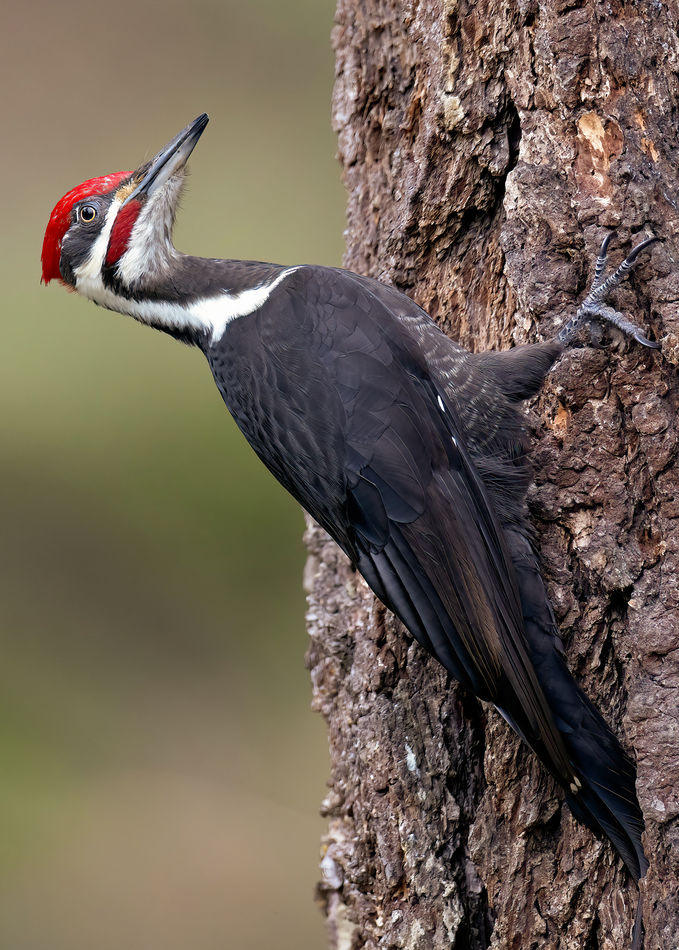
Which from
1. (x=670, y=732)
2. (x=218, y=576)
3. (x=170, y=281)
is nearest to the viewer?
(x=670, y=732)

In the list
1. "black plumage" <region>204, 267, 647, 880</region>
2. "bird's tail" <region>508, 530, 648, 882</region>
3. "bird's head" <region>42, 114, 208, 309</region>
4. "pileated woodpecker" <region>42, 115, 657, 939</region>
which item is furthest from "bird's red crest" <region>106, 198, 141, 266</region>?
"bird's tail" <region>508, 530, 648, 882</region>

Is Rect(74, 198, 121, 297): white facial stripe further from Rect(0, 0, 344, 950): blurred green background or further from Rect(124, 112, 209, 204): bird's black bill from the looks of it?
Rect(0, 0, 344, 950): blurred green background

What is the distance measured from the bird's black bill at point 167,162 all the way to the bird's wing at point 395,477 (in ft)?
1.55

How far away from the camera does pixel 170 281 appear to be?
2289 millimetres

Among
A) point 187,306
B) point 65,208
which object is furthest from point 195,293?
point 65,208

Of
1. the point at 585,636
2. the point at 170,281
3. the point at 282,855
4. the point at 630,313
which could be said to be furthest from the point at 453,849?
the point at 282,855

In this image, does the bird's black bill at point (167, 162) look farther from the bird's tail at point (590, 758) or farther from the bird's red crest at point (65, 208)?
the bird's tail at point (590, 758)

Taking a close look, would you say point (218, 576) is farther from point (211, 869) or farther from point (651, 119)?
point (651, 119)

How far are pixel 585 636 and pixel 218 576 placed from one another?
261cm

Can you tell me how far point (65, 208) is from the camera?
235 cm

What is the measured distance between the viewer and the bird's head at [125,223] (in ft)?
7.61

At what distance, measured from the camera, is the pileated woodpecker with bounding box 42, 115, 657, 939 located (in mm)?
1749

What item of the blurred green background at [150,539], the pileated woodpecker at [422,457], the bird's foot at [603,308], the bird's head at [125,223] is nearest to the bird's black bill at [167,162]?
the bird's head at [125,223]

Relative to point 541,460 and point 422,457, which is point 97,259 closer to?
point 422,457
